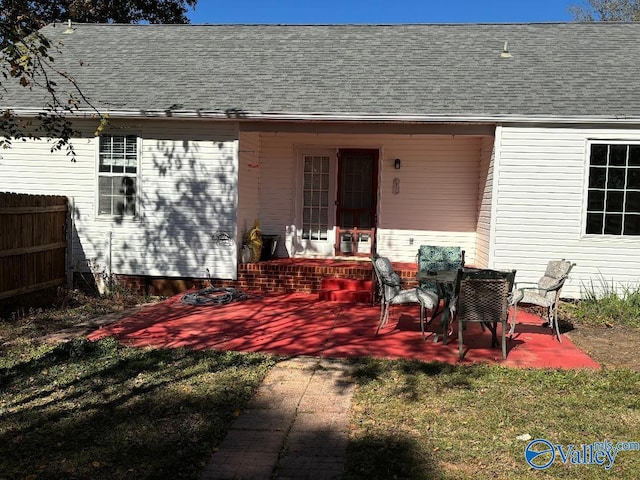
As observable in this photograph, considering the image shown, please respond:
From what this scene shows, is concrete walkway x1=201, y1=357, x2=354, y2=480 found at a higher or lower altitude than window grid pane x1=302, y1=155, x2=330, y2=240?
lower

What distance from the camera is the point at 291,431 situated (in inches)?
166

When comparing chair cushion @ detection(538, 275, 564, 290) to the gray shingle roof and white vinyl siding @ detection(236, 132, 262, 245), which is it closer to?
the gray shingle roof

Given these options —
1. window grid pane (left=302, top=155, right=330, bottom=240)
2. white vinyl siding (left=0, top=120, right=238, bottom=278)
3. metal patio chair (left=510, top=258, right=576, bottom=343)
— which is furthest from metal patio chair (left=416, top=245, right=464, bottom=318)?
white vinyl siding (left=0, top=120, right=238, bottom=278)

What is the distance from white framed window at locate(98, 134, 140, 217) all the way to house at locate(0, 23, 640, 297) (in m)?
0.03

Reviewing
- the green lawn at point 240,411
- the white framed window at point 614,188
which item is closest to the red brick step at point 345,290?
the green lawn at point 240,411

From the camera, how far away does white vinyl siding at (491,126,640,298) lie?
9.20 metres

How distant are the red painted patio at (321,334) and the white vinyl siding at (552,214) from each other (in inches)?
44.2

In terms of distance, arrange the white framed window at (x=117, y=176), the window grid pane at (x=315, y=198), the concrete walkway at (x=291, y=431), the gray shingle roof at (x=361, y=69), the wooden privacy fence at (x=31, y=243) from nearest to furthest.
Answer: the concrete walkway at (x=291, y=431) < the wooden privacy fence at (x=31, y=243) < the gray shingle roof at (x=361, y=69) < the white framed window at (x=117, y=176) < the window grid pane at (x=315, y=198)

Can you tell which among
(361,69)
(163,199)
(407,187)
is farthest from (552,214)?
(163,199)

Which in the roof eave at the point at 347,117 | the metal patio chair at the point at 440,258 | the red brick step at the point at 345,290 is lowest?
the red brick step at the point at 345,290

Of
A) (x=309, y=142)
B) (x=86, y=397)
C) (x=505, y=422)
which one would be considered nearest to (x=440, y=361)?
(x=505, y=422)

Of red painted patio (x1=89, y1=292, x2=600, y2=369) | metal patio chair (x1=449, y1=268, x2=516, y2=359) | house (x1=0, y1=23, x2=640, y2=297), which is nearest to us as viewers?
metal patio chair (x1=449, y1=268, x2=516, y2=359)

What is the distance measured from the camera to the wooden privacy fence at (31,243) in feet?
26.7

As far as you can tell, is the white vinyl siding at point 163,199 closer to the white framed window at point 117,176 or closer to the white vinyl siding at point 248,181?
the white framed window at point 117,176
